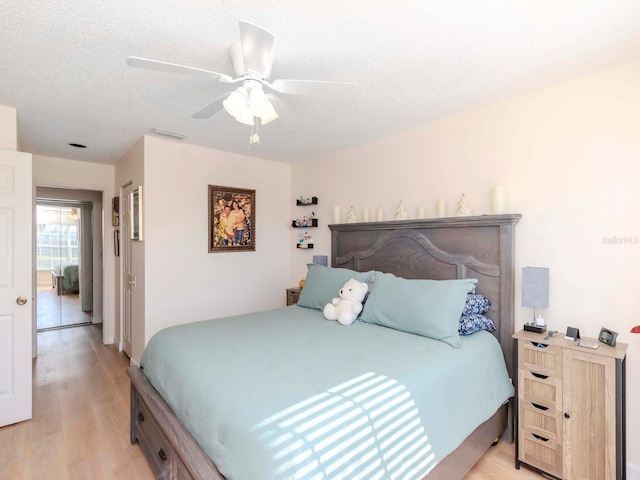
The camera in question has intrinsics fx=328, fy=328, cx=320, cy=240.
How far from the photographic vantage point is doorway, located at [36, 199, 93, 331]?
5.21 m

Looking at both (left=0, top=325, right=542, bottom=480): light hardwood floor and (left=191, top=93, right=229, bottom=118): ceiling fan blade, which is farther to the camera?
(left=0, top=325, right=542, bottom=480): light hardwood floor

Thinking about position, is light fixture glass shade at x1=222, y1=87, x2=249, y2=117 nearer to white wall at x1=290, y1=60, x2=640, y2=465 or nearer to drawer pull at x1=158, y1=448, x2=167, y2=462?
drawer pull at x1=158, y1=448, x2=167, y2=462

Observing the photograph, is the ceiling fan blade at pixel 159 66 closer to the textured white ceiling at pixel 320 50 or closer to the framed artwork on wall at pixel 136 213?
the textured white ceiling at pixel 320 50

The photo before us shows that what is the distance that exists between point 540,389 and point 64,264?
668cm

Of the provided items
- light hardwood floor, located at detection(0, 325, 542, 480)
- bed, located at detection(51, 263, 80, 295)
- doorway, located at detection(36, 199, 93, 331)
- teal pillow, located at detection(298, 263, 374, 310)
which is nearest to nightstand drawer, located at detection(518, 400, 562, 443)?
light hardwood floor, located at detection(0, 325, 542, 480)

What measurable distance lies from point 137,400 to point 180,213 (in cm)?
194

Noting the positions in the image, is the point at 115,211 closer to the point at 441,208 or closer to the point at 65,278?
the point at 65,278

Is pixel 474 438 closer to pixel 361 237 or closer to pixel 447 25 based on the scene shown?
pixel 361 237

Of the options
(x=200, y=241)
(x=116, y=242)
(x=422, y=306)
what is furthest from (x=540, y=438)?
(x=116, y=242)

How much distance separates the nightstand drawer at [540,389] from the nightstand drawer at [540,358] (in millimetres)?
35

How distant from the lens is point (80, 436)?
2.39 meters

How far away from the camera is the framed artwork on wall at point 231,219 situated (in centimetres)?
379

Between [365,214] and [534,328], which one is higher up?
[365,214]

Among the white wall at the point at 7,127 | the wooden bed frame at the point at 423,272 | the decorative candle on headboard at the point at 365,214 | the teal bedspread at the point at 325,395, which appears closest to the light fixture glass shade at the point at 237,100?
the teal bedspread at the point at 325,395
